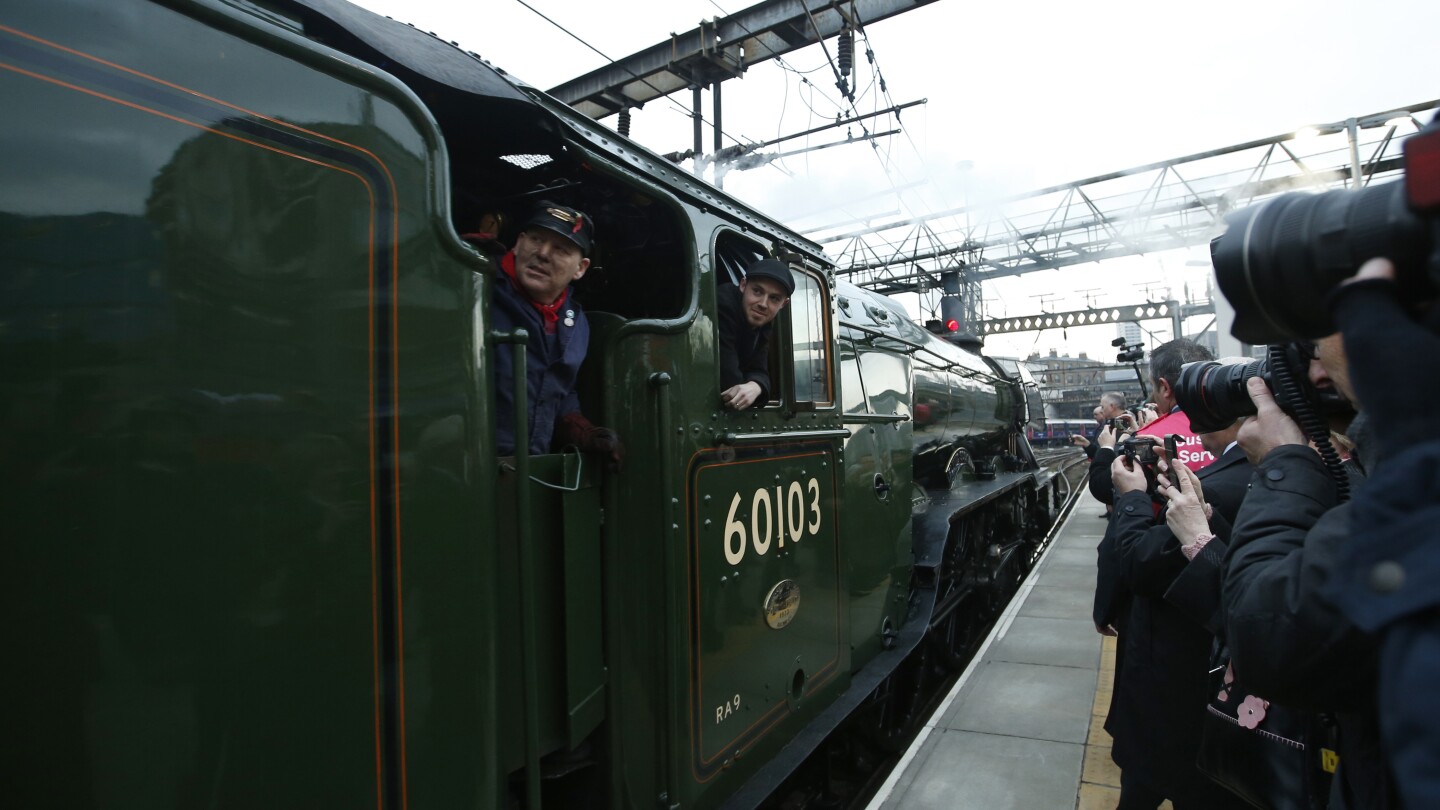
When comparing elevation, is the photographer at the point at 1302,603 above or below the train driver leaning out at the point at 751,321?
below

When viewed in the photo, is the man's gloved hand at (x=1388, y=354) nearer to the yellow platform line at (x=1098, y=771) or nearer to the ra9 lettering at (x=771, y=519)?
the ra9 lettering at (x=771, y=519)

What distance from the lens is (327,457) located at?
1.34m

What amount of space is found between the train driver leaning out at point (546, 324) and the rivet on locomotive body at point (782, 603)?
3.23 ft

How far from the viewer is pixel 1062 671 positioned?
15.4 feet

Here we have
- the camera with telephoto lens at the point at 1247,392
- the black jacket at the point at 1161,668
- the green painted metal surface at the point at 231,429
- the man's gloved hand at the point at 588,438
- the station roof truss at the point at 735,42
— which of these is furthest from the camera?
the station roof truss at the point at 735,42

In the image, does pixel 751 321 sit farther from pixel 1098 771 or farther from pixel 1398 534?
pixel 1098 771

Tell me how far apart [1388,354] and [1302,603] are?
0.47 meters

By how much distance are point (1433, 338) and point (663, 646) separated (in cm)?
193

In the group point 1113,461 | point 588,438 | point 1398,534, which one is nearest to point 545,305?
point 588,438

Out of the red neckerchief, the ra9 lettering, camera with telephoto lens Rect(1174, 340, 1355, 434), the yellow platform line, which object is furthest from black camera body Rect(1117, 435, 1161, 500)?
the red neckerchief

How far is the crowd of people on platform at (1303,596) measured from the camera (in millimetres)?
734

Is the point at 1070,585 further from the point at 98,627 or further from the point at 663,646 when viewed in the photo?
the point at 98,627

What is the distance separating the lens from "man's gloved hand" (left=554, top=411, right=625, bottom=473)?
212 cm

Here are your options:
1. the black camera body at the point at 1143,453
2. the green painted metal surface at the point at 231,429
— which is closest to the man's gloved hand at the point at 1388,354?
the green painted metal surface at the point at 231,429
